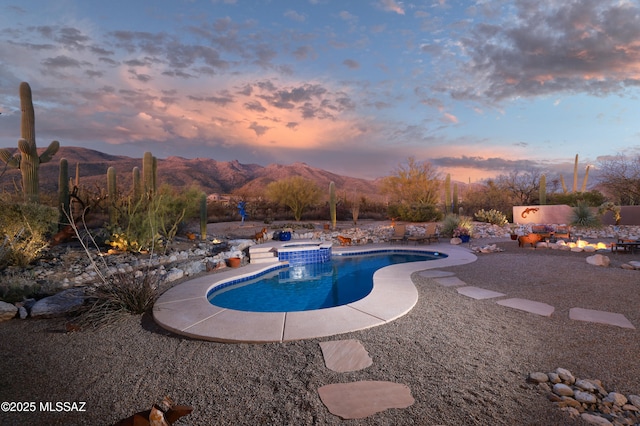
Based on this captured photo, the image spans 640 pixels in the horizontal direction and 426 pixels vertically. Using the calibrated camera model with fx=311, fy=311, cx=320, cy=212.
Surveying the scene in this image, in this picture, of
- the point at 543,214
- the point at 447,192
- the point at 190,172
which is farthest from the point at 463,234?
the point at 190,172

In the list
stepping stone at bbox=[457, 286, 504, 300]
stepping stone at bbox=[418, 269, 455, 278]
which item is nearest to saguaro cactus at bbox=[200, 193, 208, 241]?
stepping stone at bbox=[418, 269, 455, 278]

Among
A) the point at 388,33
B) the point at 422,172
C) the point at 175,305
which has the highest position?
the point at 388,33

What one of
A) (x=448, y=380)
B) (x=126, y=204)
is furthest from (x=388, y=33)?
(x=448, y=380)

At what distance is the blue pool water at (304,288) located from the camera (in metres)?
5.38

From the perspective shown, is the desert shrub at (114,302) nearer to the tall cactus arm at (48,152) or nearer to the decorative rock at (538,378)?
the decorative rock at (538,378)

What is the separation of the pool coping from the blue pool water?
2.20 feet

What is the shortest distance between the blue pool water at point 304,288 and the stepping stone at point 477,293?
1.77 meters

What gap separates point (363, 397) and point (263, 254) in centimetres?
660

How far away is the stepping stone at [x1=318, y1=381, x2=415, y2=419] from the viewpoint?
211 cm

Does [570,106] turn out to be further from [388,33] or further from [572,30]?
[388,33]

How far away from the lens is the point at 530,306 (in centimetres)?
432

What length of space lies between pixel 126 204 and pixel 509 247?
11.8m

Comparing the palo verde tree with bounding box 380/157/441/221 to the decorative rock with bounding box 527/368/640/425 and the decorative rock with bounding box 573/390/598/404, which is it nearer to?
the decorative rock with bounding box 527/368/640/425

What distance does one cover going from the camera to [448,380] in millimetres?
2479
